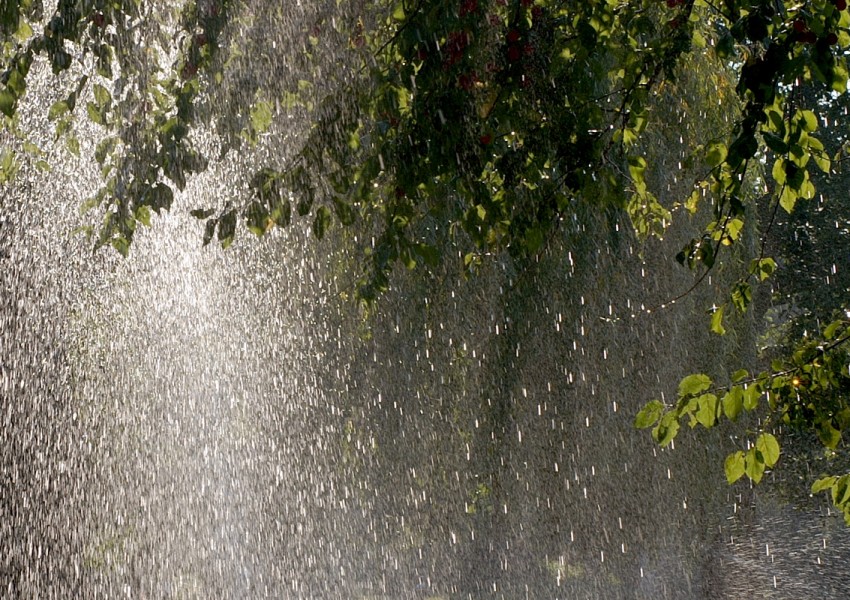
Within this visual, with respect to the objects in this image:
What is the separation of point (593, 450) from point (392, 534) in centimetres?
220

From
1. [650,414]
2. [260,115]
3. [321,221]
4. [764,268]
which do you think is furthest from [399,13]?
[650,414]

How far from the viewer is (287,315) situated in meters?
8.00

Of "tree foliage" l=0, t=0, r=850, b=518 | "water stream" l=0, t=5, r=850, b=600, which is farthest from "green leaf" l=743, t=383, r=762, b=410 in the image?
"water stream" l=0, t=5, r=850, b=600

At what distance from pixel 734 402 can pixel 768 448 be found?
13 centimetres

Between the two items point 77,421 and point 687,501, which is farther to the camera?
point 687,501

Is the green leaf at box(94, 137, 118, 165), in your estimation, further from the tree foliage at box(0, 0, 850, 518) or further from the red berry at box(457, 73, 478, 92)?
the red berry at box(457, 73, 478, 92)

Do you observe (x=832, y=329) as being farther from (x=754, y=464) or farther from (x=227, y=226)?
(x=227, y=226)

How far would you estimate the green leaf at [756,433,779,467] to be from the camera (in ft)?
7.13

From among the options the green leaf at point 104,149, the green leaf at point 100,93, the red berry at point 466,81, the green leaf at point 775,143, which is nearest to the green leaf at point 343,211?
the red berry at point 466,81

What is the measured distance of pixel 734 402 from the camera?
2146 millimetres

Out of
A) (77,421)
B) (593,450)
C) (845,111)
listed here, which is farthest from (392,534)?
(845,111)

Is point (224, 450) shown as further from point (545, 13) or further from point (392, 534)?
point (545, 13)

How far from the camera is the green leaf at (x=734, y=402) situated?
6.98 feet

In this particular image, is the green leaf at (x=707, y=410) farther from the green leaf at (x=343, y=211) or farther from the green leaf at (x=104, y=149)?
the green leaf at (x=104, y=149)
